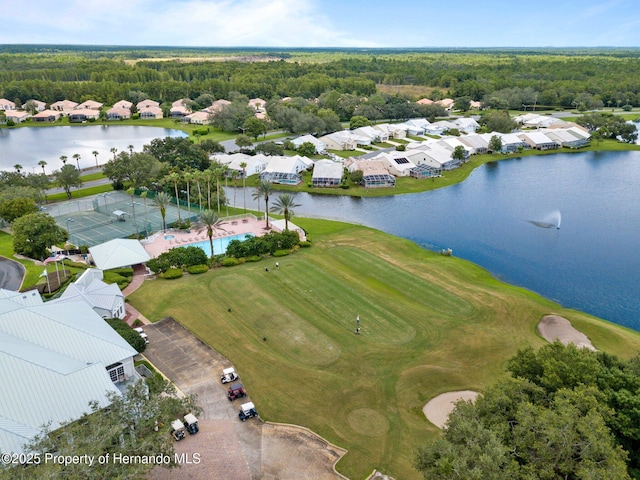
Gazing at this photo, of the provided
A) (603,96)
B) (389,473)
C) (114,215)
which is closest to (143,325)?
(389,473)

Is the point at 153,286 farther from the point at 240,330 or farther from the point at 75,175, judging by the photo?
the point at 75,175

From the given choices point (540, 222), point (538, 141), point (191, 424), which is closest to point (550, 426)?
point (191, 424)

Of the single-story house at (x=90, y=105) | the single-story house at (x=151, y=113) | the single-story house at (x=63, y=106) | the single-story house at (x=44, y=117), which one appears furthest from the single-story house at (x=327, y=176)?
the single-story house at (x=63, y=106)

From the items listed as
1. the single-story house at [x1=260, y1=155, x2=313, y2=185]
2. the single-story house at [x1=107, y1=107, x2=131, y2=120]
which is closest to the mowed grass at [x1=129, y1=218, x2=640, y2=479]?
the single-story house at [x1=260, y1=155, x2=313, y2=185]

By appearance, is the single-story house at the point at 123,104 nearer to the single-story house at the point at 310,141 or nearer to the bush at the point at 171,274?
the single-story house at the point at 310,141

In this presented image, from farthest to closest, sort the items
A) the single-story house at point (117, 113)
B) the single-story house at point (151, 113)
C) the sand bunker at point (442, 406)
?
the single-story house at point (151, 113), the single-story house at point (117, 113), the sand bunker at point (442, 406)

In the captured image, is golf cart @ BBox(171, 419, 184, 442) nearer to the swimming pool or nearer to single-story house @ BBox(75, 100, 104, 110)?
the swimming pool

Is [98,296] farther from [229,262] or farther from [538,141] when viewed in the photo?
[538,141]
